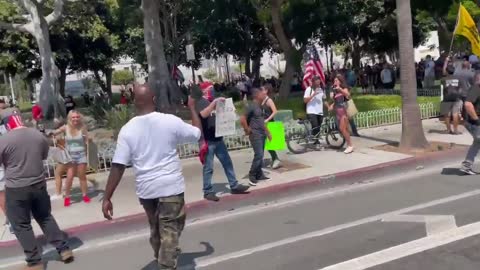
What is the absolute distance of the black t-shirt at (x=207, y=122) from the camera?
26.9 feet

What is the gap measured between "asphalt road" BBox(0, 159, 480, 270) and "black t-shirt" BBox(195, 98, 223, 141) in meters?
1.12

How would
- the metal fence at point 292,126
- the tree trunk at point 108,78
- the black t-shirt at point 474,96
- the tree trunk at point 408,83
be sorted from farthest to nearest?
1. the tree trunk at point 108,78
2. the metal fence at point 292,126
3. the tree trunk at point 408,83
4. the black t-shirt at point 474,96

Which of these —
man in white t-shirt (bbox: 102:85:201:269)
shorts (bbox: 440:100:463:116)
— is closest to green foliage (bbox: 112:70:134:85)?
shorts (bbox: 440:100:463:116)

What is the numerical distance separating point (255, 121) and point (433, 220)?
11.0 ft

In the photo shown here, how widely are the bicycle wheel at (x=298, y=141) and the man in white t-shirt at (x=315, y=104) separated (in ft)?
0.80

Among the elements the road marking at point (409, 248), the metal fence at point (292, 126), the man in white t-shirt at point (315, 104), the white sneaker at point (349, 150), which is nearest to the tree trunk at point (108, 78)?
the metal fence at point (292, 126)

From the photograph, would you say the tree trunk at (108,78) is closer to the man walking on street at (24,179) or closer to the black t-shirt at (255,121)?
the black t-shirt at (255,121)

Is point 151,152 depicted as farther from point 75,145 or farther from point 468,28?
point 468,28

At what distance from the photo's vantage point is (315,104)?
1225 centimetres

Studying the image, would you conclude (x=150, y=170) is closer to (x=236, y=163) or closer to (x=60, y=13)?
(x=236, y=163)

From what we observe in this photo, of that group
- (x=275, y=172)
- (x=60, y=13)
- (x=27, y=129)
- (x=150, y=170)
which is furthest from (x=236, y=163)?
(x=60, y=13)

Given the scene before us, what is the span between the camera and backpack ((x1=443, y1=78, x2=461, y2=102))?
41.7 feet

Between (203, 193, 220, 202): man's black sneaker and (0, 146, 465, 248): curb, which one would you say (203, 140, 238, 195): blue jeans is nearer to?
(203, 193, 220, 202): man's black sneaker

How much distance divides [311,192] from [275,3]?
1273 centimetres
